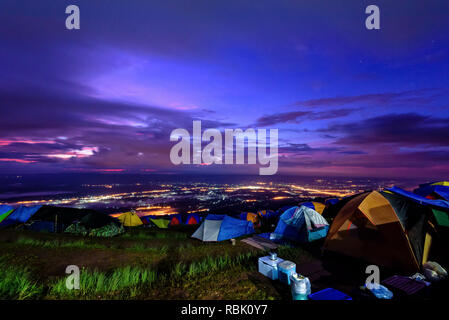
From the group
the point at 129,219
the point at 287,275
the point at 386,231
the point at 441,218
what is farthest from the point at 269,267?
the point at 129,219

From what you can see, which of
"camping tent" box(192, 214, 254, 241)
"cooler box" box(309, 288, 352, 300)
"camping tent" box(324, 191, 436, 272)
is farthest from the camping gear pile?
"camping tent" box(192, 214, 254, 241)

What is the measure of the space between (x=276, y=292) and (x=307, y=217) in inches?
259

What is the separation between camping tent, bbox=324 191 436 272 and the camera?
6469 mm

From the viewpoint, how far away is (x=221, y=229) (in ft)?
41.4

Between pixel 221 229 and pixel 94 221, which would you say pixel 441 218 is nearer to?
pixel 221 229

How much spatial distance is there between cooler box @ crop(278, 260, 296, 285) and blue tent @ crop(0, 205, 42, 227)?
22352mm

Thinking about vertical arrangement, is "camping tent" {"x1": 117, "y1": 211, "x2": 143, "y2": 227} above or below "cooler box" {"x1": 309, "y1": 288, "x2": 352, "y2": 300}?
below

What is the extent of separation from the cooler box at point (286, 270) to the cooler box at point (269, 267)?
172mm

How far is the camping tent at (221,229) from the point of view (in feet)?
41.1

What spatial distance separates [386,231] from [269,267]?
189 inches

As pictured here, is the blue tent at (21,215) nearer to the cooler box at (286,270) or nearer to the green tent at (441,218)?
the cooler box at (286,270)

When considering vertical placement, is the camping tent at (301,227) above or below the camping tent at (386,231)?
below

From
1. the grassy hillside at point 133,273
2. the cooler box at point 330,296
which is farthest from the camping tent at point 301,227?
the cooler box at point 330,296

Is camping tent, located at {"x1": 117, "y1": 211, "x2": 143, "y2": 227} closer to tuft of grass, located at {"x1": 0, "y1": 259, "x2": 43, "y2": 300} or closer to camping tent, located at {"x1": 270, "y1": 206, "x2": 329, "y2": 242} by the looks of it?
tuft of grass, located at {"x1": 0, "y1": 259, "x2": 43, "y2": 300}
